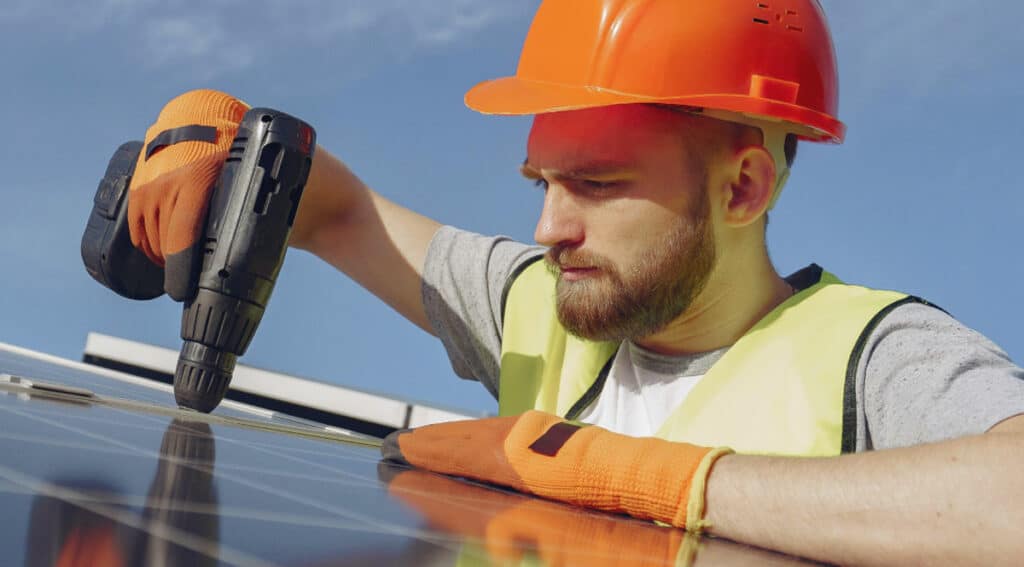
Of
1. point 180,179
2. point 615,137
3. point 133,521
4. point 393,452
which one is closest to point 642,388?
point 615,137

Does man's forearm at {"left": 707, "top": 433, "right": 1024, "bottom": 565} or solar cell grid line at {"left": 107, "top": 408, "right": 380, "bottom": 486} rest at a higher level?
man's forearm at {"left": 707, "top": 433, "right": 1024, "bottom": 565}

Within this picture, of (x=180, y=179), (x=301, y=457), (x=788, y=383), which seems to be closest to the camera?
(x=301, y=457)

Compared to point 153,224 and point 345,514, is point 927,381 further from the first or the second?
point 153,224

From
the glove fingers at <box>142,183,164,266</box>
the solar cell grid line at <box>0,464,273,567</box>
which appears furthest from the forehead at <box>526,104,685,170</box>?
the solar cell grid line at <box>0,464,273,567</box>

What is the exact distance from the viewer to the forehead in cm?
217

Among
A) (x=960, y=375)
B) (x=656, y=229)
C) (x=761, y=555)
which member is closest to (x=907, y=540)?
(x=761, y=555)

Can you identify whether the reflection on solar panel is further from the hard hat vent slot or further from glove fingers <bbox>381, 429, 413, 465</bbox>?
the hard hat vent slot

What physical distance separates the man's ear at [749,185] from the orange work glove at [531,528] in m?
1.04

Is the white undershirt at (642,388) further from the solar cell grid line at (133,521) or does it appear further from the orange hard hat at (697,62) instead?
the solar cell grid line at (133,521)

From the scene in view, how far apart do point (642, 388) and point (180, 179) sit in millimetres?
1337

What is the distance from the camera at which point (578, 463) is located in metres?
1.52

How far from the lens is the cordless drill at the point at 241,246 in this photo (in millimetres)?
2418

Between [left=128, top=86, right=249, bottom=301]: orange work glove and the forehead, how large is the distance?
37.1 inches

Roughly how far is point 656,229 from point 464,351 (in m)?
0.94
